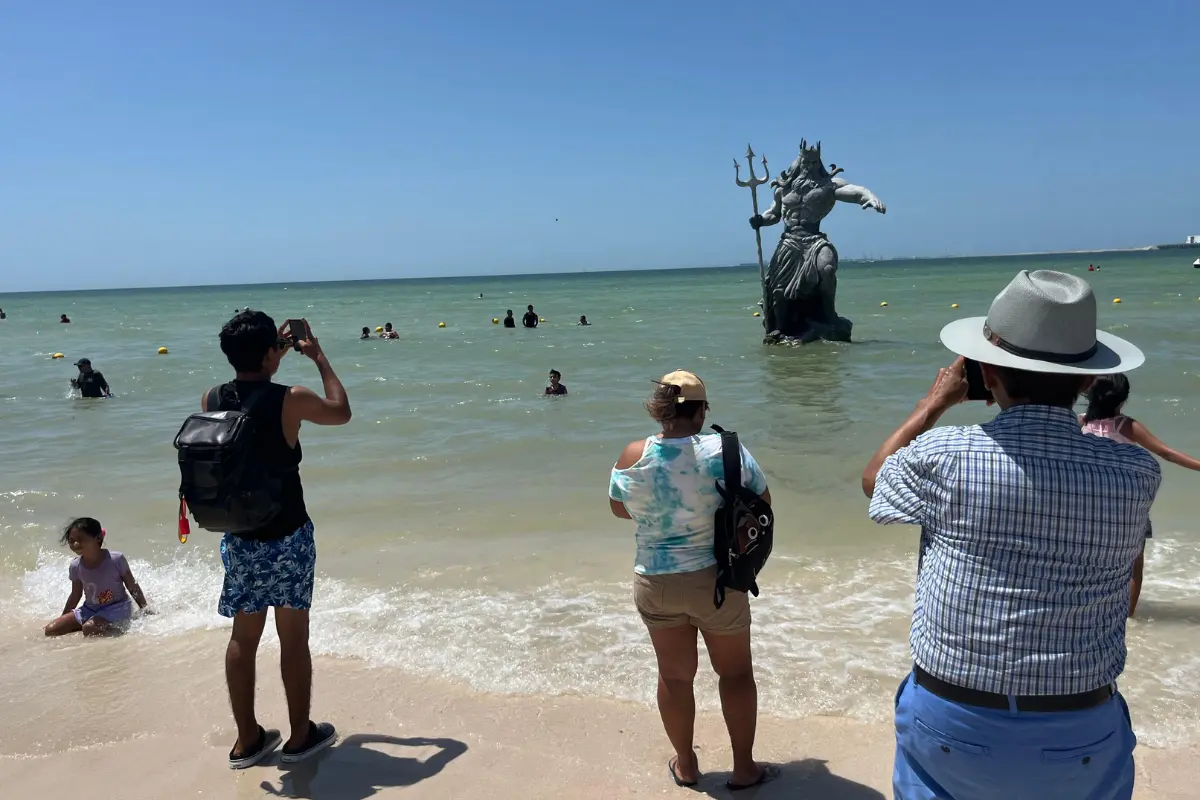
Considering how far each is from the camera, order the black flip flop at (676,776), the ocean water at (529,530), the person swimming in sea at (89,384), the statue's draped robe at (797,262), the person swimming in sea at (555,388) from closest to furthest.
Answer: the black flip flop at (676,776) → the ocean water at (529,530) → the person swimming in sea at (555,388) → the person swimming in sea at (89,384) → the statue's draped robe at (797,262)

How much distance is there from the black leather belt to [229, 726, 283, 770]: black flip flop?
2.75 meters

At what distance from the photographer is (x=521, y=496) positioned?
793cm

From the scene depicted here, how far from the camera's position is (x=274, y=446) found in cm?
314

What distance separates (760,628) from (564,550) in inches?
76.0

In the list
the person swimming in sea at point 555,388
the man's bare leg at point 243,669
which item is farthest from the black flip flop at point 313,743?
the person swimming in sea at point 555,388

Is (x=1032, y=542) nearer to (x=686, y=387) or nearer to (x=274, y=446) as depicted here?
(x=686, y=387)

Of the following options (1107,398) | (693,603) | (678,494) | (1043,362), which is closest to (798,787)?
(693,603)

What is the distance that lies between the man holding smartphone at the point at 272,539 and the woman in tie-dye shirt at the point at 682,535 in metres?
1.14

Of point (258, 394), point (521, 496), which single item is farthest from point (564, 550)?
point (258, 394)

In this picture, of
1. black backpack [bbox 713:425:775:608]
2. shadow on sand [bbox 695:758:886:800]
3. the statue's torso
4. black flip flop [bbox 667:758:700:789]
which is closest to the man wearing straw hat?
black backpack [bbox 713:425:775:608]

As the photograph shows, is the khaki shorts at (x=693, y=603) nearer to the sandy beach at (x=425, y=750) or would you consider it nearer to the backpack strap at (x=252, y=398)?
the sandy beach at (x=425, y=750)

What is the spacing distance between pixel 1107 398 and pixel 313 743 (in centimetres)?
410

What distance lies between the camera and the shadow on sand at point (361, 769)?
3287 mm

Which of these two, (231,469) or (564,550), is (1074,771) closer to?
(231,469)
